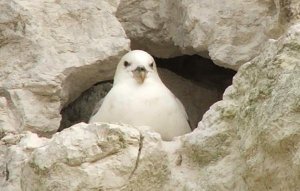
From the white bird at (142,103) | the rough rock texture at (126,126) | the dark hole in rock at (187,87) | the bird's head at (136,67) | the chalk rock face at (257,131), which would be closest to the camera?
the chalk rock face at (257,131)

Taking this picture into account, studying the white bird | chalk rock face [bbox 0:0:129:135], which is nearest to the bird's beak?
the white bird

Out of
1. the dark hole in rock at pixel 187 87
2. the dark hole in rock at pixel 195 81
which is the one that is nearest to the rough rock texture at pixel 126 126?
the dark hole in rock at pixel 187 87

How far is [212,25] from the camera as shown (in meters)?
5.18

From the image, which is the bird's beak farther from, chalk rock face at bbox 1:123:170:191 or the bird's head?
chalk rock face at bbox 1:123:170:191

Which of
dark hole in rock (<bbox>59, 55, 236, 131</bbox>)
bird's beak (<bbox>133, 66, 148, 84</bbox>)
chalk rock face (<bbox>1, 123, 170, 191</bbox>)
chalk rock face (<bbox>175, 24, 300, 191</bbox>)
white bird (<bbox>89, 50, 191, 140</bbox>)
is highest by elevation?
chalk rock face (<bbox>175, 24, 300, 191</bbox>)

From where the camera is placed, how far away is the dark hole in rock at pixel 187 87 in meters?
5.80

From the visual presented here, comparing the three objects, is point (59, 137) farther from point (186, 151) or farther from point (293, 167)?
point (293, 167)

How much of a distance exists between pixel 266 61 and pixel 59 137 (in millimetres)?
934

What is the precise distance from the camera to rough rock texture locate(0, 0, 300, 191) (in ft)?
12.8

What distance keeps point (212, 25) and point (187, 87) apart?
937 mm

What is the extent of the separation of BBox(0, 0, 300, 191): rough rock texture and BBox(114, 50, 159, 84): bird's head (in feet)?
0.25

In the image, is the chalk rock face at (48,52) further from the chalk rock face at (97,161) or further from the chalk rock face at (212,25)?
the chalk rock face at (97,161)

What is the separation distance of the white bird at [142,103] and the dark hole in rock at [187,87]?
1.77 ft

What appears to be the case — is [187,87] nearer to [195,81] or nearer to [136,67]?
[195,81]
